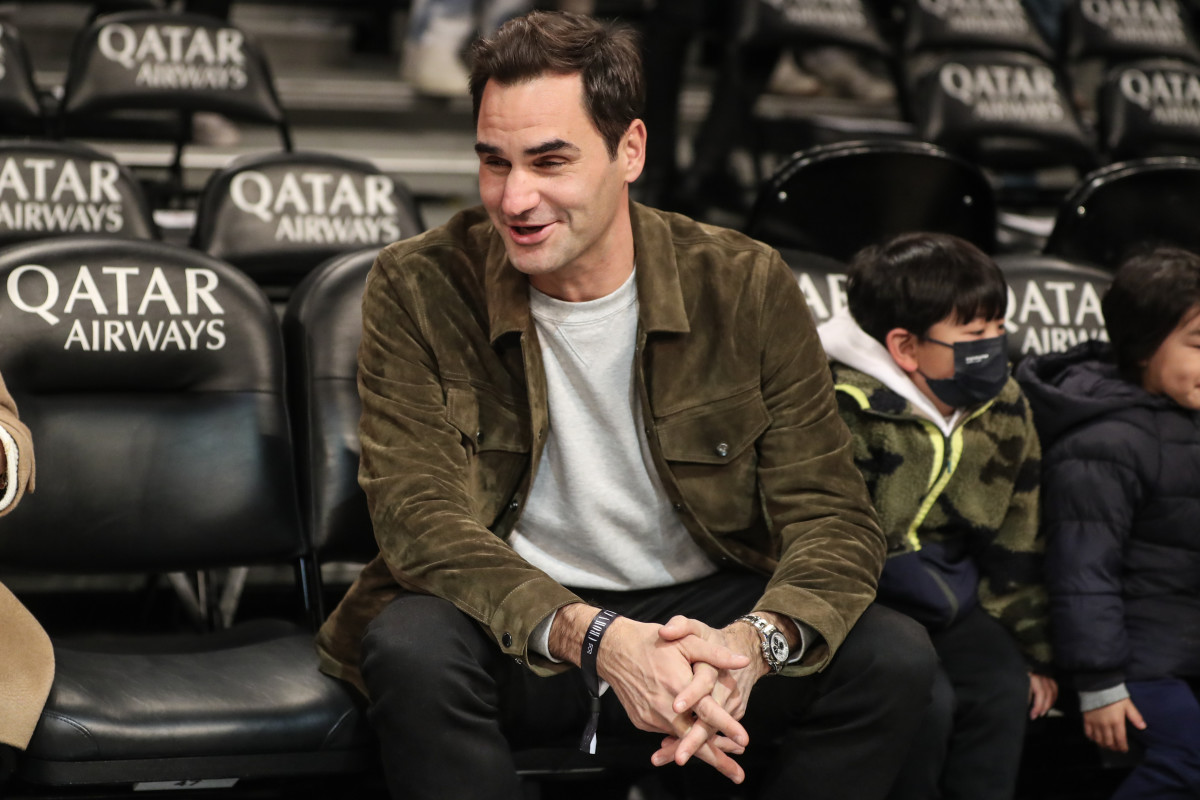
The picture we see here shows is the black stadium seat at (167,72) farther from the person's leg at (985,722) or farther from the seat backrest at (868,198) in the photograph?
the person's leg at (985,722)

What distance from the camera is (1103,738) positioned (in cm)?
220

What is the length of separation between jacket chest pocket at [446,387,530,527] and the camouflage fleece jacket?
0.58m

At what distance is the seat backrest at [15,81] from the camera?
395 centimetres

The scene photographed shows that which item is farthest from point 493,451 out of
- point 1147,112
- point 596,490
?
point 1147,112

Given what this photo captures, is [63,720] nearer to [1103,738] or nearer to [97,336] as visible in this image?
[97,336]

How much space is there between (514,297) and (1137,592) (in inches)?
45.3

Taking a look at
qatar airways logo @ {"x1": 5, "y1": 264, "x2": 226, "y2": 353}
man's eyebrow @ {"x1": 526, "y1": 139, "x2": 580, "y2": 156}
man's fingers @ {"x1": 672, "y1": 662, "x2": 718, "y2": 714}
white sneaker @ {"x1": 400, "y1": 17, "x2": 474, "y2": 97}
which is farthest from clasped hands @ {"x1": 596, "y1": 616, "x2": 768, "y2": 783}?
white sneaker @ {"x1": 400, "y1": 17, "x2": 474, "y2": 97}

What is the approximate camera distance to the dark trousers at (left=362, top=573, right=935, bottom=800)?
1763 mm

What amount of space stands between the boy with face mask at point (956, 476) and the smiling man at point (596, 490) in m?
0.19

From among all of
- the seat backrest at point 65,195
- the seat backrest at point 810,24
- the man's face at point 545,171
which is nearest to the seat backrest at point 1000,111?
the seat backrest at point 810,24

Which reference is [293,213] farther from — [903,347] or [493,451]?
[903,347]

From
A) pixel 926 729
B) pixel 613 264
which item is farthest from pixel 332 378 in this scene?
pixel 926 729

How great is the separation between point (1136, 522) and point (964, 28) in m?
3.17

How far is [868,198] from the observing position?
3.25m
